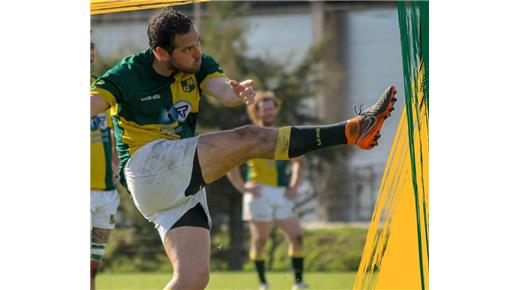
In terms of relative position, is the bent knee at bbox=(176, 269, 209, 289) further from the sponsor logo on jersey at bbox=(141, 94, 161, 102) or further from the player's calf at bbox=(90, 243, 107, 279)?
the player's calf at bbox=(90, 243, 107, 279)

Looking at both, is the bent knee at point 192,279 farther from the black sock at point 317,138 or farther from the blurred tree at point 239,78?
the blurred tree at point 239,78

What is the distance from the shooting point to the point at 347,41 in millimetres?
17234

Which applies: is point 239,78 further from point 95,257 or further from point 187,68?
point 187,68

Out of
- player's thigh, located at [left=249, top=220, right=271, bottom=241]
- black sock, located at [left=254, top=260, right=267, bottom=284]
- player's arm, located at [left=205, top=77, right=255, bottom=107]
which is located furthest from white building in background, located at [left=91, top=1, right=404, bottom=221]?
player's arm, located at [left=205, top=77, right=255, bottom=107]

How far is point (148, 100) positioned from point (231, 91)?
44 cm

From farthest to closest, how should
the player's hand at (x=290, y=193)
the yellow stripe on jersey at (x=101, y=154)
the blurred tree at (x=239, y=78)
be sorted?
1. the blurred tree at (x=239, y=78)
2. the player's hand at (x=290, y=193)
3. the yellow stripe on jersey at (x=101, y=154)

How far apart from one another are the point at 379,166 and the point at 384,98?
11123 millimetres

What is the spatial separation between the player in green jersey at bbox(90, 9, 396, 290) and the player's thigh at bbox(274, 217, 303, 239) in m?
4.58

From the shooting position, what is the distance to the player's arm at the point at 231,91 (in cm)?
475

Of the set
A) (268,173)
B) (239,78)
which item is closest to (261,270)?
(268,173)

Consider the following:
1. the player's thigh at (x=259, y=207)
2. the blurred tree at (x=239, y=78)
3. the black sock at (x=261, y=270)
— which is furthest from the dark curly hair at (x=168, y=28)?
the blurred tree at (x=239, y=78)

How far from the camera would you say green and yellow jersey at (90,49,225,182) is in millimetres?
4984

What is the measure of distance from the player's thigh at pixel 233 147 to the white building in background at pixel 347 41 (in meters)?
10.1

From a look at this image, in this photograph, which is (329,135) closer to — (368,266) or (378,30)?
(368,266)
